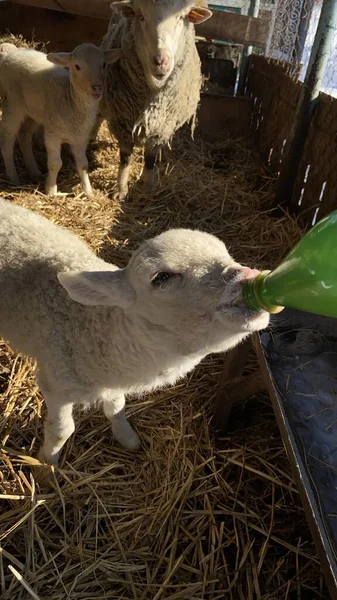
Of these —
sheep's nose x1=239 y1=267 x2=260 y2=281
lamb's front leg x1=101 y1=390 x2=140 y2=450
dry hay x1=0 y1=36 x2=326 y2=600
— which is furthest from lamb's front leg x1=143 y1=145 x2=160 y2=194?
sheep's nose x1=239 y1=267 x2=260 y2=281

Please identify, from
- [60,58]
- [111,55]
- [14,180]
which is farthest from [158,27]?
[14,180]

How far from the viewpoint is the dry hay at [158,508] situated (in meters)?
2.11

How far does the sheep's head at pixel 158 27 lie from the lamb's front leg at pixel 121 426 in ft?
9.42

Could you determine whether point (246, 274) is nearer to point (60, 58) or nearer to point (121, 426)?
point (121, 426)

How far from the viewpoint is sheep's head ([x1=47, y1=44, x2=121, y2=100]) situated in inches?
164

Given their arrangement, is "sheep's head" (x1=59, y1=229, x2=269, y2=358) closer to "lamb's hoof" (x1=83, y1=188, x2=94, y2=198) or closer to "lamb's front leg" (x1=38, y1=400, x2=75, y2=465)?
"lamb's front leg" (x1=38, y1=400, x2=75, y2=465)

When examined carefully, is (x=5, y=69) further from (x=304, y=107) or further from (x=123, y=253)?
(x=304, y=107)

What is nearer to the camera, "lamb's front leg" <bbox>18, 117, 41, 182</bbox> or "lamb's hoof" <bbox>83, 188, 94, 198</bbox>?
"lamb's hoof" <bbox>83, 188, 94, 198</bbox>

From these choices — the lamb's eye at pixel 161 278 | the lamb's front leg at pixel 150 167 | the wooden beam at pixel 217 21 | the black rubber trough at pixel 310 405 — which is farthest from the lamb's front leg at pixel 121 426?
the wooden beam at pixel 217 21

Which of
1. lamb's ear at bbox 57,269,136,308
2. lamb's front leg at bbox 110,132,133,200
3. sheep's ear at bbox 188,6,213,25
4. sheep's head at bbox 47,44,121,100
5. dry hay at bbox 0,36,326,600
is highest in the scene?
sheep's ear at bbox 188,6,213,25

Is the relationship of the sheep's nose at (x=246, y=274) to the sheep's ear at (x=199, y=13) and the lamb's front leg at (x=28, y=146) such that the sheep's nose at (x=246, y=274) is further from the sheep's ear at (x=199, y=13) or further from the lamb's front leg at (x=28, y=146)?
the lamb's front leg at (x=28, y=146)

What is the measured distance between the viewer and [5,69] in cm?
466

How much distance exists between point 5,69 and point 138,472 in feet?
13.6

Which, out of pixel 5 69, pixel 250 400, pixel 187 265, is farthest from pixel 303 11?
pixel 187 265
